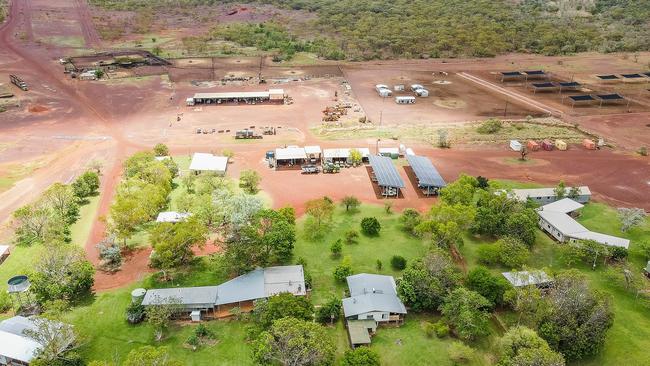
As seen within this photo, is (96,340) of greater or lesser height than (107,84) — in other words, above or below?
below

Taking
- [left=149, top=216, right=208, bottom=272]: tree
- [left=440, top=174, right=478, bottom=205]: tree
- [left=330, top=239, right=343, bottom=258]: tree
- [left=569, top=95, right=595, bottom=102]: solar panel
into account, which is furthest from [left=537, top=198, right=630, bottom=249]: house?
[left=569, top=95, right=595, bottom=102]: solar panel

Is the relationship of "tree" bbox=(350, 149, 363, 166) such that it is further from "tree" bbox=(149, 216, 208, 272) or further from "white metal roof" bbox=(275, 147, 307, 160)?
"tree" bbox=(149, 216, 208, 272)

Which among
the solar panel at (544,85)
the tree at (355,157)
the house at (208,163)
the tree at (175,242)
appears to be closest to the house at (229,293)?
the tree at (175,242)

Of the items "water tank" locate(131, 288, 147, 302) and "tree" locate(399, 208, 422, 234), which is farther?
"tree" locate(399, 208, 422, 234)

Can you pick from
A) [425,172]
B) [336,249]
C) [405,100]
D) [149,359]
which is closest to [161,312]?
[149,359]

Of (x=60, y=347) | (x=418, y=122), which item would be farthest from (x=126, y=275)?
(x=418, y=122)

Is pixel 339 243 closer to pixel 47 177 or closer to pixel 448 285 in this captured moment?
pixel 448 285
